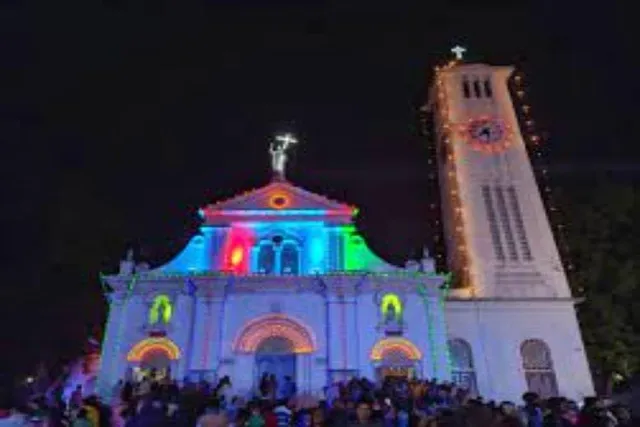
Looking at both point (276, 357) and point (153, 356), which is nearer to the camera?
point (153, 356)

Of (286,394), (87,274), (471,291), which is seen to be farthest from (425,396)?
(87,274)

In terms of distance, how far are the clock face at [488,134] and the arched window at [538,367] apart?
11.1m

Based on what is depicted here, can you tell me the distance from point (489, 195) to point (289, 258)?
1139cm

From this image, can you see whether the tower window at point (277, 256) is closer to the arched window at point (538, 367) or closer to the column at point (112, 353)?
the column at point (112, 353)

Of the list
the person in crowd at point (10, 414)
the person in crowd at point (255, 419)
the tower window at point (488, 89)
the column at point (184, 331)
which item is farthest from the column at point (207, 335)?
the tower window at point (488, 89)

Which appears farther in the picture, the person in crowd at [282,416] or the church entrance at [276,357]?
the church entrance at [276,357]

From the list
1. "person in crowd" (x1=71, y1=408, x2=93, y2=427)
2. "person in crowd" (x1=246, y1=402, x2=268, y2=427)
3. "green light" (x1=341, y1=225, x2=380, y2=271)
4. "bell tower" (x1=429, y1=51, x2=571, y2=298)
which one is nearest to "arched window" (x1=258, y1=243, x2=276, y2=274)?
"green light" (x1=341, y1=225, x2=380, y2=271)

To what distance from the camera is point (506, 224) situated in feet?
102

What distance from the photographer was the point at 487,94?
3634 centimetres

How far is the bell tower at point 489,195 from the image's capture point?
29250 mm

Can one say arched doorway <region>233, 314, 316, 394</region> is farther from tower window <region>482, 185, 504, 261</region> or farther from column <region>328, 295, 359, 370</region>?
tower window <region>482, 185, 504, 261</region>

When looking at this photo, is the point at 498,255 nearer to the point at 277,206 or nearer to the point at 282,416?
the point at 277,206

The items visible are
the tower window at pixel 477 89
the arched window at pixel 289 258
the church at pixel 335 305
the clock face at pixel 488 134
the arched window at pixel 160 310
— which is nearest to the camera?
the church at pixel 335 305

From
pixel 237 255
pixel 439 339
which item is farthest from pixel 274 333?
pixel 439 339
